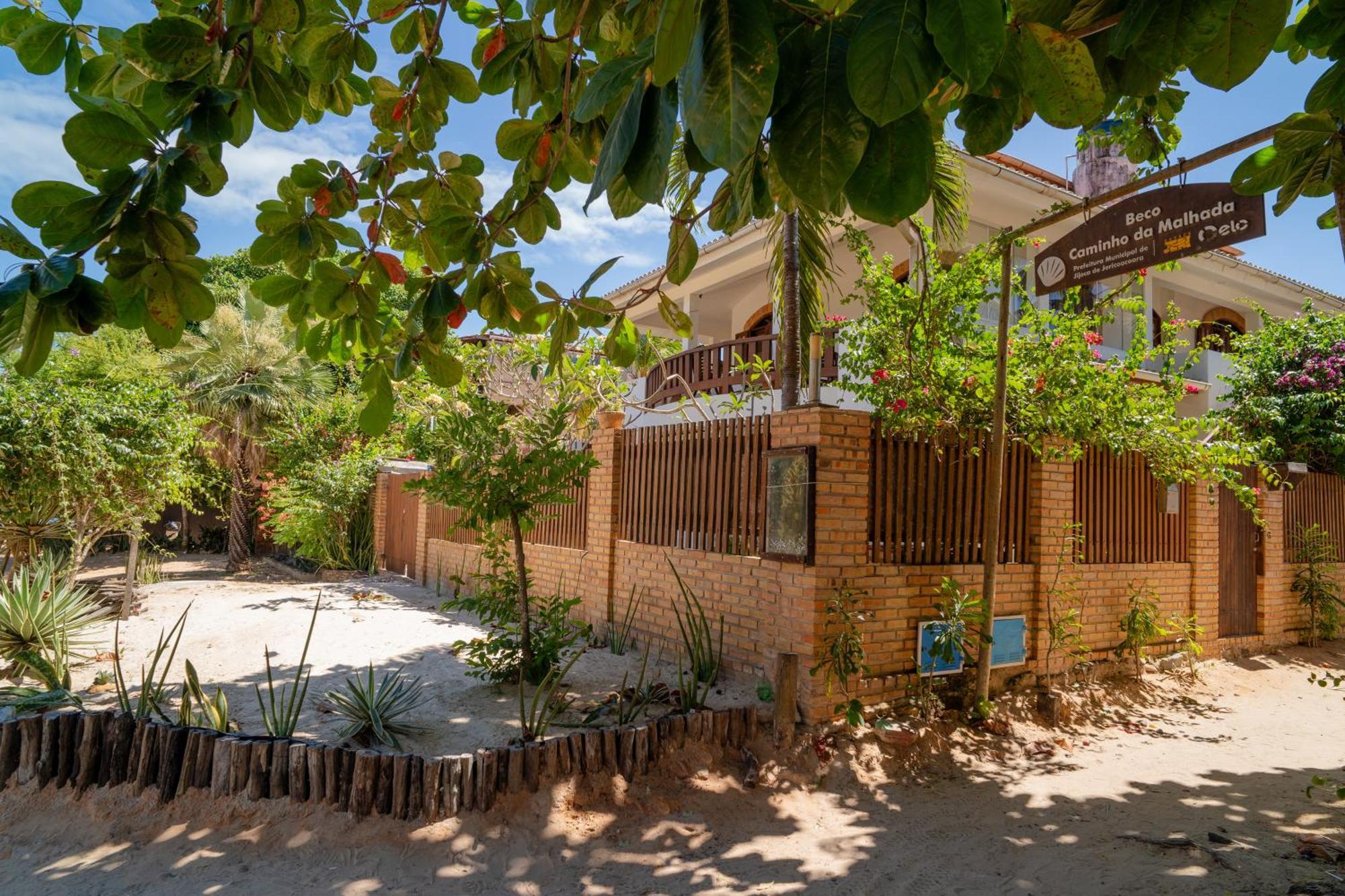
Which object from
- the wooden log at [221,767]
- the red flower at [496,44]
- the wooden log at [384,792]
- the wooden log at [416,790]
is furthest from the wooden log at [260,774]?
the red flower at [496,44]

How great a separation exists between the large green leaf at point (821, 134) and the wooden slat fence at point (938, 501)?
4888 millimetres

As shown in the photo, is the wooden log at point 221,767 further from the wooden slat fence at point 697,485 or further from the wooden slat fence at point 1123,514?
the wooden slat fence at point 1123,514

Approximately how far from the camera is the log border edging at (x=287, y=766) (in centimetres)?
404

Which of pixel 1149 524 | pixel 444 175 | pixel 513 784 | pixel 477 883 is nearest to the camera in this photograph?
pixel 444 175

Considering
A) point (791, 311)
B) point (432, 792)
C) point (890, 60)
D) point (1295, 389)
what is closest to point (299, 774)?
point (432, 792)

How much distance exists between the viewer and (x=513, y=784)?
13.9ft

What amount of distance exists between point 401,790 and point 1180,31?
14.3ft

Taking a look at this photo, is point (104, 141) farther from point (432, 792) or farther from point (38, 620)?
point (38, 620)

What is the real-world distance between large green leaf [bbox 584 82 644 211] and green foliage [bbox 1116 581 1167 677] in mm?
7630

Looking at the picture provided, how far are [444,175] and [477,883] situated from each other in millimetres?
3252

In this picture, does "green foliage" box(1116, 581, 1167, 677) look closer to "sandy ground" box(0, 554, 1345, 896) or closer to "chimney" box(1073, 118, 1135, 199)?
"sandy ground" box(0, 554, 1345, 896)

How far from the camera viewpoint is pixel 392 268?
2.75 meters

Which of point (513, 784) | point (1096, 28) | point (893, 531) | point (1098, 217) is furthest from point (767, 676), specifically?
point (1096, 28)

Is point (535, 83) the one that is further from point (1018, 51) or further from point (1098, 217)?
point (1098, 217)
